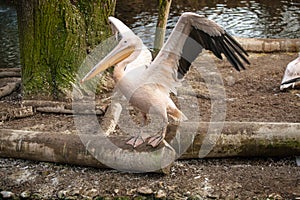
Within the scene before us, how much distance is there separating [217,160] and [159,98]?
0.72 m

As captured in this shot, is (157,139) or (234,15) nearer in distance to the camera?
(157,139)

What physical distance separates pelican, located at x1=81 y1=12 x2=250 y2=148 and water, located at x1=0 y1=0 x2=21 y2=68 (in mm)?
4777

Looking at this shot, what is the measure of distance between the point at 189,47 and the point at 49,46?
1.87m

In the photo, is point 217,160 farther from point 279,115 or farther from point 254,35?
point 254,35

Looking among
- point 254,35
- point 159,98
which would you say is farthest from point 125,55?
point 254,35

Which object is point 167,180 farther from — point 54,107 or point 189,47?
point 54,107

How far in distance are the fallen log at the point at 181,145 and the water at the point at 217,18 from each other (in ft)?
14.6

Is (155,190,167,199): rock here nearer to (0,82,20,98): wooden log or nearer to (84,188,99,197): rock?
(84,188,99,197): rock

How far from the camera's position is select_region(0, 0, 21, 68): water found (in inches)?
328

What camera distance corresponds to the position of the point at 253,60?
22.9ft

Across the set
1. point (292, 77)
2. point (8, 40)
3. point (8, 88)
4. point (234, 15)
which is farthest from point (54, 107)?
point (234, 15)

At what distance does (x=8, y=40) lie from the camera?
989cm

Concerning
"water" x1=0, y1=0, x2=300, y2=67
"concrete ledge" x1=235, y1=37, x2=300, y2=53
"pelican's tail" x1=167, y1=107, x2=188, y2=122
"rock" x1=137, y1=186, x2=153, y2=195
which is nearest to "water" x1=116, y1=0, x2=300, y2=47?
"water" x1=0, y1=0, x2=300, y2=67

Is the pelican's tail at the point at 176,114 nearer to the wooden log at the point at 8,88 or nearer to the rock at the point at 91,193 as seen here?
the rock at the point at 91,193
